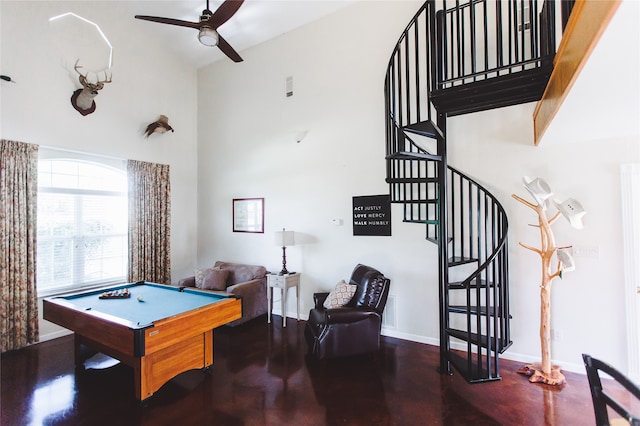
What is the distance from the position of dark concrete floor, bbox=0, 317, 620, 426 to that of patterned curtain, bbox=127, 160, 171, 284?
186 centimetres

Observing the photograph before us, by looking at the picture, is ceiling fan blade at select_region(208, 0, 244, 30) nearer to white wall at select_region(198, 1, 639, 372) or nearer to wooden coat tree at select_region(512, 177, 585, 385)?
white wall at select_region(198, 1, 639, 372)

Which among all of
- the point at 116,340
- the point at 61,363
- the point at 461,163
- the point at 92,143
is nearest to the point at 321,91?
the point at 461,163

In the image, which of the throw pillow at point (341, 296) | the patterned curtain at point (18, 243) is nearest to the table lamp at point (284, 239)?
the throw pillow at point (341, 296)

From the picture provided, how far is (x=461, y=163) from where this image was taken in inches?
143

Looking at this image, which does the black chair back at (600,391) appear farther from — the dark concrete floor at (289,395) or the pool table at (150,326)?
the pool table at (150,326)

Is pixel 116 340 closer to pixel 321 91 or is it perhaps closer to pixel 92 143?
pixel 92 143

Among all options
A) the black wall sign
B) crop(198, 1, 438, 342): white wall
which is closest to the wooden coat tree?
crop(198, 1, 438, 342): white wall

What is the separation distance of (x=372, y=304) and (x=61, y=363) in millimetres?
3580

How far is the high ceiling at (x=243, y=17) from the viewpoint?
454 cm

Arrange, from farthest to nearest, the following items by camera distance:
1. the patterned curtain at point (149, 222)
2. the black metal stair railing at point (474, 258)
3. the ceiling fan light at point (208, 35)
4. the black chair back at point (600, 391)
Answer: the patterned curtain at point (149, 222) < the ceiling fan light at point (208, 35) < the black metal stair railing at point (474, 258) < the black chair back at point (600, 391)

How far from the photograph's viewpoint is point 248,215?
217 inches

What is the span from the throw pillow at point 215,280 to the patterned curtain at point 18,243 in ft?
6.91

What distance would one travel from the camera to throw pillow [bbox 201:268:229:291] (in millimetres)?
4863

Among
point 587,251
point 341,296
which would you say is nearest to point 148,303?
point 341,296
